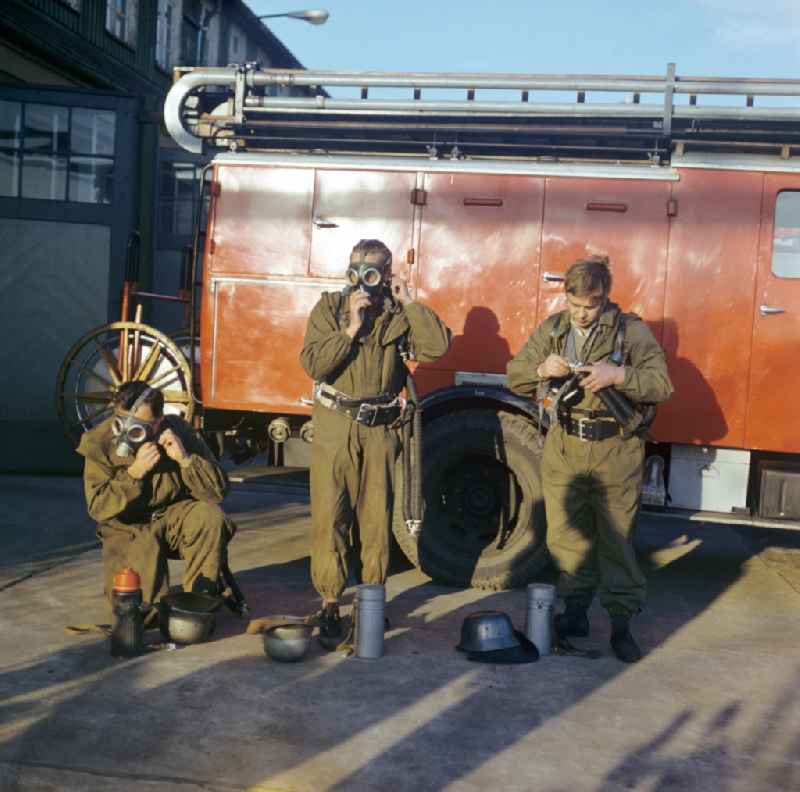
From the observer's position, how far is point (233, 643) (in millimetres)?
5500

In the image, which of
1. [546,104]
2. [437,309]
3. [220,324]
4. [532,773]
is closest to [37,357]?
[220,324]

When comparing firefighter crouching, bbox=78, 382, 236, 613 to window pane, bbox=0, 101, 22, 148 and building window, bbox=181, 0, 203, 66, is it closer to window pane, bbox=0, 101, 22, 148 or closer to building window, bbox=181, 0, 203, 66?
window pane, bbox=0, 101, 22, 148

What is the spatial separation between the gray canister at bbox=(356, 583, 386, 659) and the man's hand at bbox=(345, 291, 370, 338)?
4.30 feet

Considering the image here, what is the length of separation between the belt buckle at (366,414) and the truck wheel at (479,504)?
97 cm

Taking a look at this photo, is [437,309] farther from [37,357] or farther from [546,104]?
[37,357]

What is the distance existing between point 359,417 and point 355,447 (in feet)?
0.54

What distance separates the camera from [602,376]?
17.5 ft

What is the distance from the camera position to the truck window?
22.0 ft

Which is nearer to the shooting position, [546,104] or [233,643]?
[233,643]

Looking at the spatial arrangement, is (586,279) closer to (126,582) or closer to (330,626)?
(330,626)

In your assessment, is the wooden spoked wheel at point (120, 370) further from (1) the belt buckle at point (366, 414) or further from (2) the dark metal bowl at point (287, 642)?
(2) the dark metal bowl at point (287, 642)

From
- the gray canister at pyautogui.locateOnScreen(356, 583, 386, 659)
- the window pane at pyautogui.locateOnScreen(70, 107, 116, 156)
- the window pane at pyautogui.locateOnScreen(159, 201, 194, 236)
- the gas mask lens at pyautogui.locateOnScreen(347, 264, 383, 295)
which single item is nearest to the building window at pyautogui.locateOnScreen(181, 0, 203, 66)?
the window pane at pyautogui.locateOnScreen(159, 201, 194, 236)

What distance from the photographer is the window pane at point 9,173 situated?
13.1 meters

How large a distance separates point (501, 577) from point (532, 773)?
286cm
